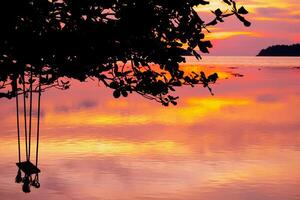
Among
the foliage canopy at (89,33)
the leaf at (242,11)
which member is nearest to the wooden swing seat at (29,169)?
the foliage canopy at (89,33)

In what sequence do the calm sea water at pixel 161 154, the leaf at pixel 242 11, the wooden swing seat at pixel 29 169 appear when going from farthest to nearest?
the calm sea water at pixel 161 154, the wooden swing seat at pixel 29 169, the leaf at pixel 242 11

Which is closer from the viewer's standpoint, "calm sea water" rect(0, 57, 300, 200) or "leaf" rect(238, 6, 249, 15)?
"leaf" rect(238, 6, 249, 15)

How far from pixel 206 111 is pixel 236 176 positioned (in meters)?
30.4

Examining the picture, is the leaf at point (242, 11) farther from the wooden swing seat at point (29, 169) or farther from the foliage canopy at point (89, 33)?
the wooden swing seat at point (29, 169)

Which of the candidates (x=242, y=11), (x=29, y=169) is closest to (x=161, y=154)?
(x=29, y=169)

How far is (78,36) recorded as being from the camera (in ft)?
24.5

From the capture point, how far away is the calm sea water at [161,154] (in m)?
22.1

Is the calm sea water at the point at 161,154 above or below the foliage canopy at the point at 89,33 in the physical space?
below

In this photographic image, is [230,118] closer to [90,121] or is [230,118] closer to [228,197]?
[90,121]

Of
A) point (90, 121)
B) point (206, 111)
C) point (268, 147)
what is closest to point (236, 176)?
point (268, 147)

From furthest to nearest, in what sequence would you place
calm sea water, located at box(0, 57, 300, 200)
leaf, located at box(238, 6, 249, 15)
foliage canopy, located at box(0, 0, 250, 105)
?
calm sea water, located at box(0, 57, 300, 200) → leaf, located at box(238, 6, 249, 15) → foliage canopy, located at box(0, 0, 250, 105)

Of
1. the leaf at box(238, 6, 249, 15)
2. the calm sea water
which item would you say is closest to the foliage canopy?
the leaf at box(238, 6, 249, 15)

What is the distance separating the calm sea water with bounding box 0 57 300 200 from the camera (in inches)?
872

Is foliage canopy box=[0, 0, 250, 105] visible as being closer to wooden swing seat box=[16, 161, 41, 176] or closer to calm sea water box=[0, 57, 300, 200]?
wooden swing seat box=[16, 161, 41, 176]
